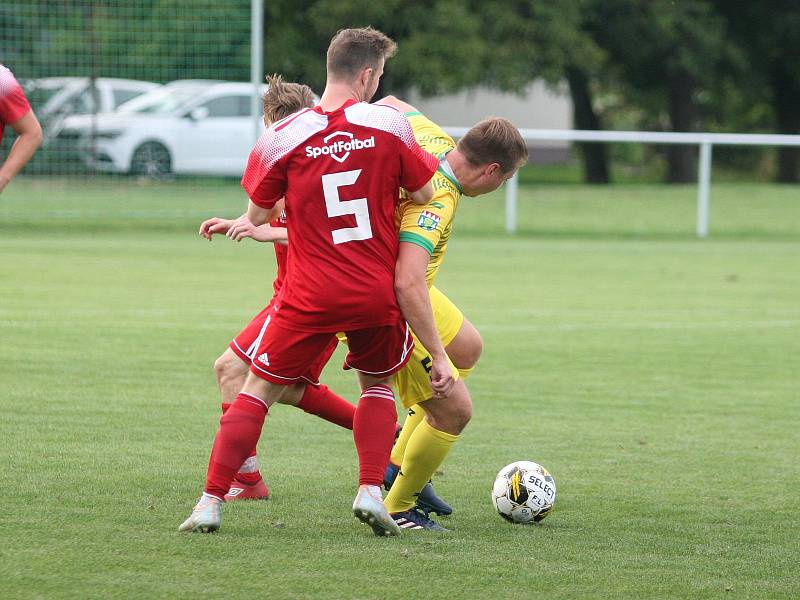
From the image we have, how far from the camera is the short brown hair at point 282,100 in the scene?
538 cm

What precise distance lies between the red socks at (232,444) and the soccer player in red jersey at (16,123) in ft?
5.62

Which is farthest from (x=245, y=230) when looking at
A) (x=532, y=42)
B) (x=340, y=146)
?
(x=532, y=42)

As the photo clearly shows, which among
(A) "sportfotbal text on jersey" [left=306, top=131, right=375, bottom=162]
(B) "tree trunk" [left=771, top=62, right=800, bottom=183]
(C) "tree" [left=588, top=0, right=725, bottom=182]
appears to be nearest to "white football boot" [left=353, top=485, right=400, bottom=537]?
(A) "sportfotbal text on jersey" [left=306, top=131, right=375, bottom=162]

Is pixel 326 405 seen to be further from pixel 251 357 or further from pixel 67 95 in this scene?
pixel 67 95

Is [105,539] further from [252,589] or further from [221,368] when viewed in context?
[221,368]

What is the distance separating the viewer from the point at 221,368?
5523mm

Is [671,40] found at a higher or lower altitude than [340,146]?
higher

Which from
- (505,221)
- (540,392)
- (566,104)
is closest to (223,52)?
(505,221)

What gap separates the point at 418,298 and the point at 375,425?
0.58m

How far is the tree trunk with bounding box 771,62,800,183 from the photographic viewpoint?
38.2 meters

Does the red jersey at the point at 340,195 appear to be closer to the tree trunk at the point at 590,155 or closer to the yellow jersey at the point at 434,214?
the yellow jersey at the point at 434,214

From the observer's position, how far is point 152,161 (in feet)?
Answer: 66.4

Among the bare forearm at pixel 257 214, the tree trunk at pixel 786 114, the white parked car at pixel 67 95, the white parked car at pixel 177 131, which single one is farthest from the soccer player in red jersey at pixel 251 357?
the tree trunk at pixel 786 114

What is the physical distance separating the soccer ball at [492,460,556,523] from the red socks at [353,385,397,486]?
1.84 feet
